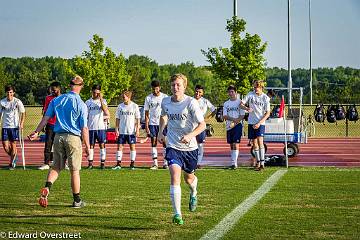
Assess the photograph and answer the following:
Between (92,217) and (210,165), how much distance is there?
10259 mm

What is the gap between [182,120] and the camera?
9.59 meters

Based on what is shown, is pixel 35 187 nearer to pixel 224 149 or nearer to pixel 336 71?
pixel 224 149

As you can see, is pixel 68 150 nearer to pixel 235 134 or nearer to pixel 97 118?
pixel 97 118

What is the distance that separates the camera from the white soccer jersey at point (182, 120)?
31.3 ft

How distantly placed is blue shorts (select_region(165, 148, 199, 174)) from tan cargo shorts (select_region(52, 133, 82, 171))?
1.82 metres

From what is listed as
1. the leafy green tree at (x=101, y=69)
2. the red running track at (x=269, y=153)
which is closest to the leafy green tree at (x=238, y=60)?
the red running track at (x=269, y=153)

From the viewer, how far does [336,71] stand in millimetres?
143000

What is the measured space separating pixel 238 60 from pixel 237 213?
96.3 feet

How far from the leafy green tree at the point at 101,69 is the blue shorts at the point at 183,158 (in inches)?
1826

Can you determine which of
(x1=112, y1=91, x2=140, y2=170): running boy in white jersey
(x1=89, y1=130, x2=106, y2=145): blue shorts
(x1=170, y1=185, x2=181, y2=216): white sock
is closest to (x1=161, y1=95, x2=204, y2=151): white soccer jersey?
(x1=170, y1=185, x2=181, y2=216): white sock

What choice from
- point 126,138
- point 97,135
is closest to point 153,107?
point 126,138

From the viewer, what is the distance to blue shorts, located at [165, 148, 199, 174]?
9.48 m

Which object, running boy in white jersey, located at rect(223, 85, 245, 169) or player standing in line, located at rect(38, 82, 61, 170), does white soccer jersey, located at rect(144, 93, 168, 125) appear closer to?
running boy in white jersey, located at rect(223, 85, 245, 169)

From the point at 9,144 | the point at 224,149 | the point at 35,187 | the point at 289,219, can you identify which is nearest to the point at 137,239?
the point at 289,219
